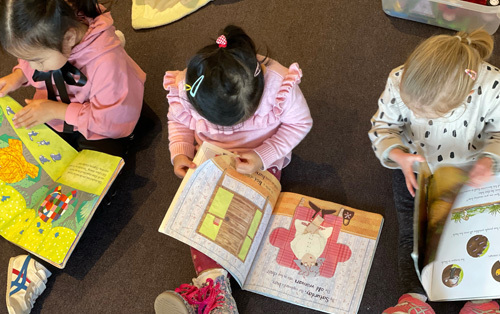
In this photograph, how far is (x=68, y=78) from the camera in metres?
1.06

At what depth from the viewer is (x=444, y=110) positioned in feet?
2.50

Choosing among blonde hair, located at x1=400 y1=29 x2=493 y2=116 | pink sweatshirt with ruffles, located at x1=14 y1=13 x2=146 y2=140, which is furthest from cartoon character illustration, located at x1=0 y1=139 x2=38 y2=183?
blonde hair, located at x1=400 y1=29 x2=493 y2=116

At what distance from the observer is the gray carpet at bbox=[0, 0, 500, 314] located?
112 centimetres

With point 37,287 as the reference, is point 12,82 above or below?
above

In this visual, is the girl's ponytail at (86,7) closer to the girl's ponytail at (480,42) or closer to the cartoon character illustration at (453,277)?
the girl's ponytail at (480,42)

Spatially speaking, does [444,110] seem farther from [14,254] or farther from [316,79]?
[14,254]

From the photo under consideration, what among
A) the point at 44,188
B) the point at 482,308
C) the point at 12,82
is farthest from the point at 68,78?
the point at 482,308

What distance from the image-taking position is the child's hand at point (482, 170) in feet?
2.76

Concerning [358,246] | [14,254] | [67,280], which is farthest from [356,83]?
[14,254]

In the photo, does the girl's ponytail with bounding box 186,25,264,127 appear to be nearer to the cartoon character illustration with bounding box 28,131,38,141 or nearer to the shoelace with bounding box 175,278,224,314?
the shoelace with bounding box 175,278,224,314

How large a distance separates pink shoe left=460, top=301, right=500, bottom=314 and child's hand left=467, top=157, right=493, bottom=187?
0.84 ft

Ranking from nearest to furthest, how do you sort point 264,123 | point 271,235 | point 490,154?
point 490,154 < point 264,123 < point 271,235

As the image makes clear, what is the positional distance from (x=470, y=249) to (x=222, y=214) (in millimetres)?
513

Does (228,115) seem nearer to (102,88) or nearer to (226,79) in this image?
(226,79)
